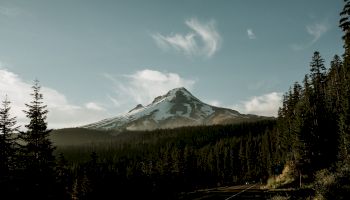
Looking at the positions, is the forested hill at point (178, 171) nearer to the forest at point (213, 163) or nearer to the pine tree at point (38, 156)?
the forest at point (213, 163)

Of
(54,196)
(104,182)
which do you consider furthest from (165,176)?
(54,196)

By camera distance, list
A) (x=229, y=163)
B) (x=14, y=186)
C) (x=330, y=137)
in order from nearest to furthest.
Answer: (x=14, y=186) → (x=330, y=137) → (x=229, y=163)

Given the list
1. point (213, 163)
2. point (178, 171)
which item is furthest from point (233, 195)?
point (213, 163)

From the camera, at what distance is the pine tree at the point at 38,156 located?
35.9 m

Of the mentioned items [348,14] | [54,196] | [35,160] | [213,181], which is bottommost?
[213,181]

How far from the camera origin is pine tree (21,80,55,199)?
118 ft

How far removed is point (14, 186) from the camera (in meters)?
32.7

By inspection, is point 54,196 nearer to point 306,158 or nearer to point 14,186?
point 14,186

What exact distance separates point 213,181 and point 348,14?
10902cm

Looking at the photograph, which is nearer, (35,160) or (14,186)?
(14,186)

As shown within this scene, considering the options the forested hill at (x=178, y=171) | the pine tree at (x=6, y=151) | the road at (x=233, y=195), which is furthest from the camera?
the forested hill at (x=178, y=171)

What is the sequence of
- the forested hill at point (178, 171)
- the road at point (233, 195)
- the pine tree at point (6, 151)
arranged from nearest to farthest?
1. the pine tree at point (6, 151)
2. the road at point (233, 195)
3. the forested hill at point (178, 171)

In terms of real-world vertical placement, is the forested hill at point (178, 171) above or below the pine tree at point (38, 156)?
below

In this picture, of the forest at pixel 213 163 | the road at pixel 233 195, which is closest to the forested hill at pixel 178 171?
the forest at pixel 213 163
